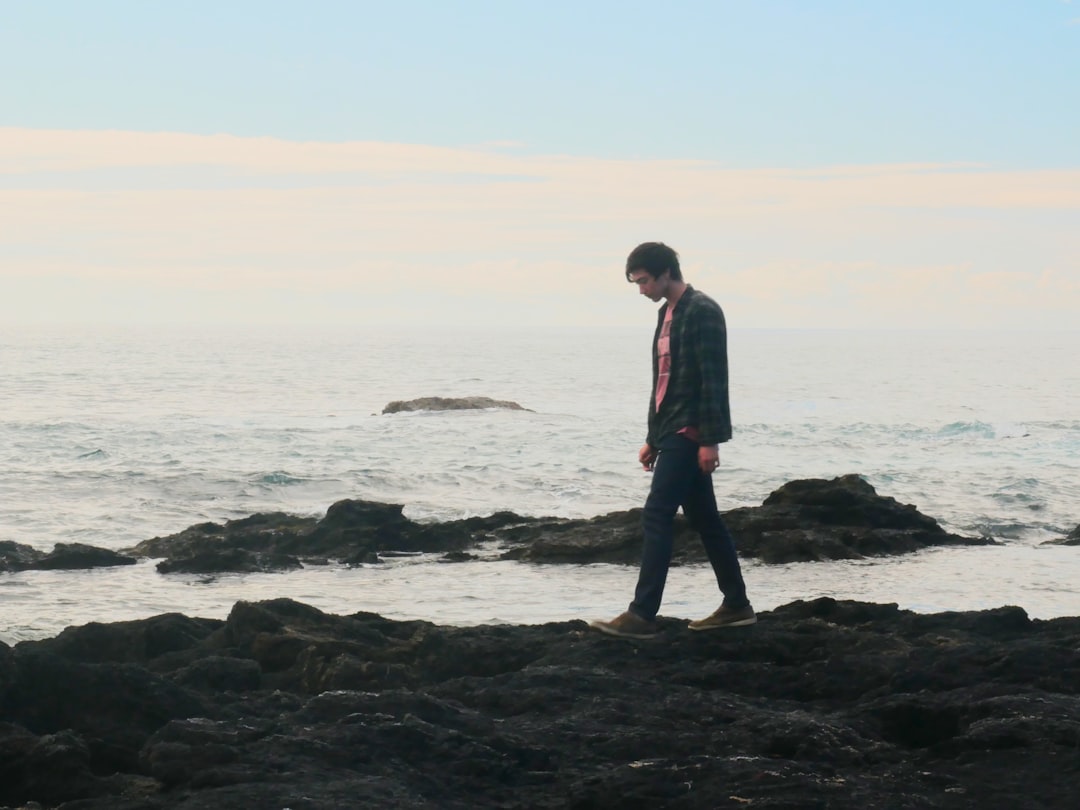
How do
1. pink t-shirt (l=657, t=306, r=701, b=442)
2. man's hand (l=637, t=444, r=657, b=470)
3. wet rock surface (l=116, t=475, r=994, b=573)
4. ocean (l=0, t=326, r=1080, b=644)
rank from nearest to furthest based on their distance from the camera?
1. pink t-shirt (l=657, t=306, r=701, b=442)
2. man's hand (l=637, t=444, r=657, b=470)
3. ocean (l=0, t=326, r=1080, b=644)
4. wet rock surface (l=116, t=475, r=994, b=573)

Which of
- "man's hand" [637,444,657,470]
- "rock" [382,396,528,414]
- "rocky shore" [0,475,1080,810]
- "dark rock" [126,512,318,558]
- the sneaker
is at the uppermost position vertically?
"rock" [382,396,528,414]

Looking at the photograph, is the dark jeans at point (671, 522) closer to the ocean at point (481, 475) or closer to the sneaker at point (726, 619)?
the sneaker at point (726, 619)

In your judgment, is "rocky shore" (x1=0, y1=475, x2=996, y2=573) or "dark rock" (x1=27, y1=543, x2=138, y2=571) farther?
"dark rock" (x1=27, y1=543, x2=138, y2=571)

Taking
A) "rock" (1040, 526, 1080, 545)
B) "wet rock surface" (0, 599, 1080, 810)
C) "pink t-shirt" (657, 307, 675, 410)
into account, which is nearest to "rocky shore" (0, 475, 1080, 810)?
"wet rock surface" (0, 599, 1080, 810)

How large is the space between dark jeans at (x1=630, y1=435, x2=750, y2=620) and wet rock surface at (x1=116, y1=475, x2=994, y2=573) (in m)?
6.19

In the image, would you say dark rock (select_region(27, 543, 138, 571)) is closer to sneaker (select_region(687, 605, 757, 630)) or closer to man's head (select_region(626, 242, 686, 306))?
sneaker (select_region(687, 605, 757, 630))

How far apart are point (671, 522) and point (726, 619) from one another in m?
0.58

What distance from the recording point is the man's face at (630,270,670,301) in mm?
6898

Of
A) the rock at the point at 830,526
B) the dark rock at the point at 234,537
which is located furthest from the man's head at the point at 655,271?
the dark rock at the point at 234,537

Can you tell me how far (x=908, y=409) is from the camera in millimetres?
50625

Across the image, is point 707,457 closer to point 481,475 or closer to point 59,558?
point 59,558

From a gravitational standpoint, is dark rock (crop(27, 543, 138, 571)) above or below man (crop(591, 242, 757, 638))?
below

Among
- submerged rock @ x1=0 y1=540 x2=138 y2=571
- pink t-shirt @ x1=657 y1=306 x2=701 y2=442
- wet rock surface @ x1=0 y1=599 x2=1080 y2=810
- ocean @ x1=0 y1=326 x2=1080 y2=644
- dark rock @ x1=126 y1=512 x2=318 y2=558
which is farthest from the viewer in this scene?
dark rock @ x1=126 y1=512 x2=318 y2=558

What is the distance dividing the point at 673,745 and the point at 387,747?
3.38 ft
